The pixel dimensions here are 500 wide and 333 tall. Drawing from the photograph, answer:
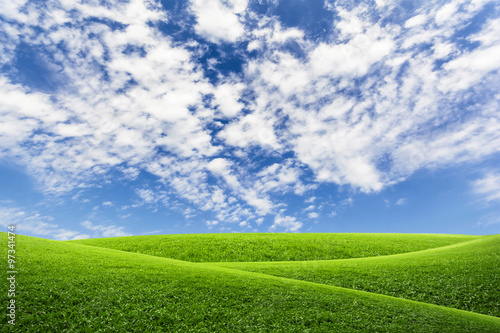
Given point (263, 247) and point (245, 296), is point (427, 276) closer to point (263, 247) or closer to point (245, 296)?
point (245, 296)

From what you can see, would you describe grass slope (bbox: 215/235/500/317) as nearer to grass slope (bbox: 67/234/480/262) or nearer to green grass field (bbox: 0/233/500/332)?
green grass field (bbox: 0/233/500/332)

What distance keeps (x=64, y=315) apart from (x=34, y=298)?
2557 mm

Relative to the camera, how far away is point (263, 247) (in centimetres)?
4859

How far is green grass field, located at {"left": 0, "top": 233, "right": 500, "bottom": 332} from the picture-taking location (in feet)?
55.4

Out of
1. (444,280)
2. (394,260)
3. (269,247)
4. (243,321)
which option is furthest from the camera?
(269,247)

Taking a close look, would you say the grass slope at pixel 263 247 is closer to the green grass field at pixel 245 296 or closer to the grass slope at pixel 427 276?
the grass slope at pixel 427 276

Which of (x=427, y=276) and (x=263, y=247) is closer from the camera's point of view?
(x=427, y=276)

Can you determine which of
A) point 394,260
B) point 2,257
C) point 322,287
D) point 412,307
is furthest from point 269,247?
point 2,257

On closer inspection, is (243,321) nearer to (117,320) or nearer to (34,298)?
(117,320)

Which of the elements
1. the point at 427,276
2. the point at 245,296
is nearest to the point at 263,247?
the point at 427,276

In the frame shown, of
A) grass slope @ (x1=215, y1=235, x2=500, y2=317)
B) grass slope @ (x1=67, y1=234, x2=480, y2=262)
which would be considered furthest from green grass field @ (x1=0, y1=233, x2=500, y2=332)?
grass slope @ (x1=67, y1=234, x2=480, y2=262)

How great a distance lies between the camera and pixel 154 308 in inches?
714

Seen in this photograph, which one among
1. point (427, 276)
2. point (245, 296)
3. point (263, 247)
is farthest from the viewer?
point (263, 247)

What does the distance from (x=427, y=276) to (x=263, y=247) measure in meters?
24.2
